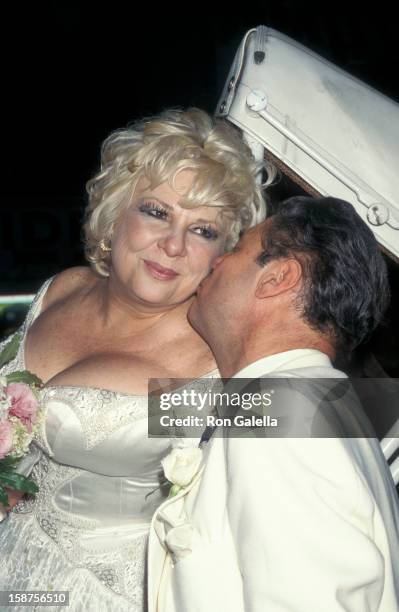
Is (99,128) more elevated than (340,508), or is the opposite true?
(340,508)

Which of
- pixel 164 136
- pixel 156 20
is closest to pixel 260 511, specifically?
pixel 164 136

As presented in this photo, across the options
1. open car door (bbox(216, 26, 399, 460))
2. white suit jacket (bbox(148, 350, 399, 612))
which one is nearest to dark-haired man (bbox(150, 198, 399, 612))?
white suit jacket (bbox(148, 350, 399, 612))

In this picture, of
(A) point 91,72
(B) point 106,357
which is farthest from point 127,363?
(A) point 91,72

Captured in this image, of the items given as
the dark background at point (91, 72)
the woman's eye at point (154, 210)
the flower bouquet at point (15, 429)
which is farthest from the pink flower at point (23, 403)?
the dark background at point (91, 72)

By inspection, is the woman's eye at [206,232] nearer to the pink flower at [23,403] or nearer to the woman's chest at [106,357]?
the woman's chest at [106,357]

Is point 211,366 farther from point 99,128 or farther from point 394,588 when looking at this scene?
point 99,128

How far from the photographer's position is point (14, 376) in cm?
220

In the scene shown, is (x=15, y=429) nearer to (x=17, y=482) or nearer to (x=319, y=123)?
(x=17, y=482)

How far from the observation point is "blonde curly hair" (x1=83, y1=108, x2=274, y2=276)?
2.29 metres

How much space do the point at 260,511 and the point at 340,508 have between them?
0.16 metres

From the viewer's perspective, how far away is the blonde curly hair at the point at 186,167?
2.29 meters

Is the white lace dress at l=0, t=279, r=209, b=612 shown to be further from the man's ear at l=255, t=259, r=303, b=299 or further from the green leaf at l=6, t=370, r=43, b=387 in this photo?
the man's ear at l=255, t=259, r=303, b=299

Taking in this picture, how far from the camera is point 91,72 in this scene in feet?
21.4

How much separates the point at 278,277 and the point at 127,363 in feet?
2.60
